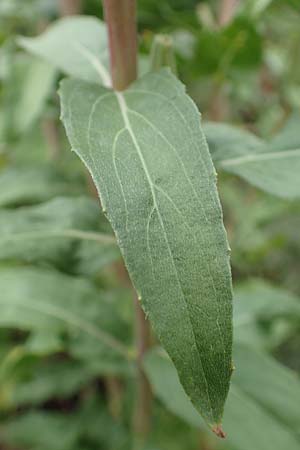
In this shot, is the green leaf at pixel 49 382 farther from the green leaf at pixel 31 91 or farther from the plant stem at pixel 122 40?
the plant stem at pixel 122 40

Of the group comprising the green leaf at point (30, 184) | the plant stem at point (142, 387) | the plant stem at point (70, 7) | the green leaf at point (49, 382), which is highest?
the plant stem at point (70, 7)

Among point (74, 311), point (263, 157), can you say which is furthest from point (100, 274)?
point (263, 157)

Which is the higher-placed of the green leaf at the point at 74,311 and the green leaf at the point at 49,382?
the green leaf at the point at 74,311

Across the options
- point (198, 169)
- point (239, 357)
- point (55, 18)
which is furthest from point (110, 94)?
point (55, 18)

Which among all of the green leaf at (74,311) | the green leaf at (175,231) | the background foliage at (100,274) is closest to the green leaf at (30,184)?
the background foliage at (100,274)

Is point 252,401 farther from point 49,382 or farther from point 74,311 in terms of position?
point 49,382

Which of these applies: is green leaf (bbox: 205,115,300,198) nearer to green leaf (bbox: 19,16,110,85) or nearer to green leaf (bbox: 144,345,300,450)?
green leaf (bbox: 19,16,110,85)

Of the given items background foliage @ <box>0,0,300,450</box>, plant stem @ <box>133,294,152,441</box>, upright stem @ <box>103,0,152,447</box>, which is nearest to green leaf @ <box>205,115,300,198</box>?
background foliage @ <box>0,0,300,450</box>

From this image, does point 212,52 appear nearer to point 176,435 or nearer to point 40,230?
point 40,230
